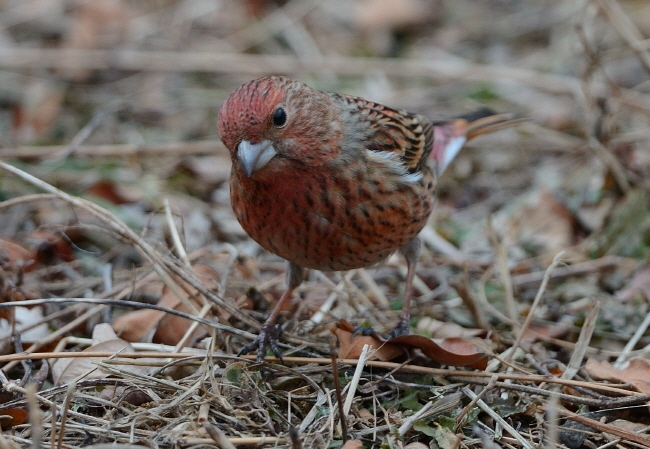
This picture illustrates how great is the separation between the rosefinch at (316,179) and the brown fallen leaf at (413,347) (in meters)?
0.28

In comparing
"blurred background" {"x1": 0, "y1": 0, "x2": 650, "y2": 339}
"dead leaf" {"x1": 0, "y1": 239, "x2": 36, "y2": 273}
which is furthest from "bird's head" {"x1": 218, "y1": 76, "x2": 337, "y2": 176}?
"dead leaf" {"x1": 0, "y1": 239, "x2": 36, "y2": 273}

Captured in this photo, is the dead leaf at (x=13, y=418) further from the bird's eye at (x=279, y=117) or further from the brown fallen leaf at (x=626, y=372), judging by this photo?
the brown fallen leaf at (x=626, y=372)

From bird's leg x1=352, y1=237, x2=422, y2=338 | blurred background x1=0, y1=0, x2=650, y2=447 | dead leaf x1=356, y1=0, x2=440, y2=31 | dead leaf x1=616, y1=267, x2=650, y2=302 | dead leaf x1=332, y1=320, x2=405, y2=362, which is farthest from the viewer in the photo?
dead leaf x1=356, y1=0, x2=440, y2=31

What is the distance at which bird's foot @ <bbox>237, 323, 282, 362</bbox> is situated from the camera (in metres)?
4.10

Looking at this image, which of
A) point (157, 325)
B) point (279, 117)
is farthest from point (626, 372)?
point (157, 325)

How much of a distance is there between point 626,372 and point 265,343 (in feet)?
6.01

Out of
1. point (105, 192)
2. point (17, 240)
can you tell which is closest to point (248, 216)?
point (17, 240)

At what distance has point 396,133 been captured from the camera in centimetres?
475

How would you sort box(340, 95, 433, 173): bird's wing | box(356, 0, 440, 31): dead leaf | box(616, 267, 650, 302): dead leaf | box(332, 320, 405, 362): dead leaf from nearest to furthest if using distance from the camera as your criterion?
box(332, 320, 405, 362): dead leaf < box(340, 95, 433, 173): bird's wing < box(616, 267, 650, 302): dead leaf < box(356, 0, 440, 31): dead leaf

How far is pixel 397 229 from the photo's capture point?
4293 millimetres

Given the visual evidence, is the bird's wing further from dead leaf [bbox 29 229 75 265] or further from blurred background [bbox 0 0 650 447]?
dead leaf [bbox 29 229 75 265]

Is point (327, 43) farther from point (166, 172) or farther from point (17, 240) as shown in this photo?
point (17, 240)

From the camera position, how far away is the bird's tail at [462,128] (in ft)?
18.8

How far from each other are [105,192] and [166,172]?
68 centimetres
